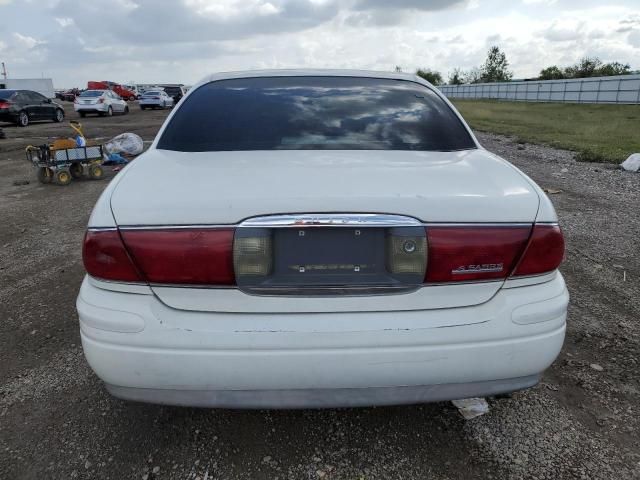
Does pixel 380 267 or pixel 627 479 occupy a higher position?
pixel 380 267

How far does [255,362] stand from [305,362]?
0.17 meters

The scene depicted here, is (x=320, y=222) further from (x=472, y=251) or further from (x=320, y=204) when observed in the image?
(x=472, y=251)

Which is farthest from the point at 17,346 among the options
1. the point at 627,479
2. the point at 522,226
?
the point at 627,479

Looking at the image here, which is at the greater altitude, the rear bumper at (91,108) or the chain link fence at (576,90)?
the rear bumper at (91,108)

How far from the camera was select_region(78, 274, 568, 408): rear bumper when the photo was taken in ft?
5.67

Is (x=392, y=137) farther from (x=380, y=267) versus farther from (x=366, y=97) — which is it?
(x=380, y=267)

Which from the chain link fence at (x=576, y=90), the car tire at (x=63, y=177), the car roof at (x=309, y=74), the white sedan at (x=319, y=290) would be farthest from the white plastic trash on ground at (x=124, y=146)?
the chain link fence at (x=576, y=90)

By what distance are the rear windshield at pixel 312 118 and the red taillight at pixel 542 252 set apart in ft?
2.56

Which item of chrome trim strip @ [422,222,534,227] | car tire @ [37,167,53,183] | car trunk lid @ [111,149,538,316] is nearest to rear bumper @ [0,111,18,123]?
car tire @ [37,167,53,183]

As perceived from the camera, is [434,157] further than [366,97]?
No

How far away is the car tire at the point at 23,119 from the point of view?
2164cm

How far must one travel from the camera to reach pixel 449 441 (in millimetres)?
2213

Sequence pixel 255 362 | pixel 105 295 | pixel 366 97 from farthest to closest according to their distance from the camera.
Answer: pixel 366 97 < pixel 105 295 < pixel 255 362

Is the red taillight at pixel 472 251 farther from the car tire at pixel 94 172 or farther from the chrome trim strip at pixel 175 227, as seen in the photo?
the car tire at pixel 94 172
